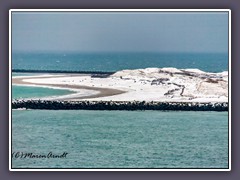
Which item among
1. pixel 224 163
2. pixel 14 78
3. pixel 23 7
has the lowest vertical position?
pixel 224 163

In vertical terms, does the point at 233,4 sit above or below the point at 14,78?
above

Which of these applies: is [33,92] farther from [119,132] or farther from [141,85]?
[141,85]

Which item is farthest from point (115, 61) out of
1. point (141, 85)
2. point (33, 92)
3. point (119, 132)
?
point (33, 92)

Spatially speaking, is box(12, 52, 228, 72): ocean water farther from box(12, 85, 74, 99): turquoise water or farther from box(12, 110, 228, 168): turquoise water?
box(12, 110, 228, 168): turquoise water

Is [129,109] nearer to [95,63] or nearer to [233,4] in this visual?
[95,63]

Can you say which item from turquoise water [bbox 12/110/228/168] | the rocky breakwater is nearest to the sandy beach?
the rocky breakwater

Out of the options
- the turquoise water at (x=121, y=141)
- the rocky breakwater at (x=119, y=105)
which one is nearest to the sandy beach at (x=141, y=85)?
the rocky breakwater at (x=119, y=105)

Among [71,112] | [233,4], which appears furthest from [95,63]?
[233,4]
